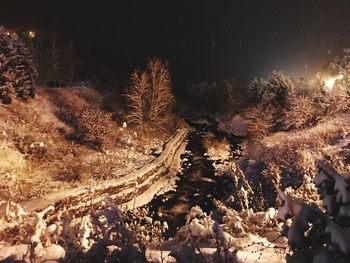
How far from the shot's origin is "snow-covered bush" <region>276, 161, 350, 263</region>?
3643mm

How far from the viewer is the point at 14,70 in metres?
28.3

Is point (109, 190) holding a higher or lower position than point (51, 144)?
lower

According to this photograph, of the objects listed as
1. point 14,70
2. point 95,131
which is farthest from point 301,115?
point 14,70

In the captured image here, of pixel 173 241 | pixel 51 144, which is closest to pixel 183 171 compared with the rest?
pixel 51 144

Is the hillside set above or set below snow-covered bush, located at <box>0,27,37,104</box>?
below

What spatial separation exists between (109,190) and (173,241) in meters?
11.1

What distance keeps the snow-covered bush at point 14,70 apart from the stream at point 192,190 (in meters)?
13.9

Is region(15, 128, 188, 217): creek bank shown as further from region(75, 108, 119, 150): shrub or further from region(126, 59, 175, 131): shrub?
region(126, 59, 175, 131): shrub

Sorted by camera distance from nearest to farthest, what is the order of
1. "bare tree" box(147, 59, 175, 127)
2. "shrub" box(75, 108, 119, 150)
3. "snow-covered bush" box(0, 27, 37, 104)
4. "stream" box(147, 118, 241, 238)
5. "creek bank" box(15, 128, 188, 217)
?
1. "creek bank" box(15, 128, 188, 217)
2. "stream" box(147, 118, 241, 238)
3. "snow-covered bush" box(0, 27, 37, 104)
4. "shrub" box(75, 108, 119, 150)
5. "bare tree" box(147, 59, 175, 127)

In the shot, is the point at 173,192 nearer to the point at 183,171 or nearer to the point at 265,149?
the point at 183,171

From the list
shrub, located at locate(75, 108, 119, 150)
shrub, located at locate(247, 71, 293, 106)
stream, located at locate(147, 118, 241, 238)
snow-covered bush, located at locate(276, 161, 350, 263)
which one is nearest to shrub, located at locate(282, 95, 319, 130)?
shrub, located at locate(247, 71, 293, 106)

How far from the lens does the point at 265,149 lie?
1220 inches

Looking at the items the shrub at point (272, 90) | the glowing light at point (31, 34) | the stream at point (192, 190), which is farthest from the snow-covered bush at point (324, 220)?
the glowing light at point (31, 34)

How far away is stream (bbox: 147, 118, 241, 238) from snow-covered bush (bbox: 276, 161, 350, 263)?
13.3 m
